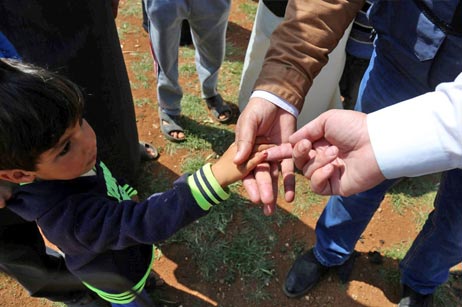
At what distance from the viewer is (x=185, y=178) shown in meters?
1.46

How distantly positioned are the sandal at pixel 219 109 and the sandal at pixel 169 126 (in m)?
0.31

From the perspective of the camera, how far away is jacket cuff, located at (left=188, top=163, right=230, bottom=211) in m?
1.42

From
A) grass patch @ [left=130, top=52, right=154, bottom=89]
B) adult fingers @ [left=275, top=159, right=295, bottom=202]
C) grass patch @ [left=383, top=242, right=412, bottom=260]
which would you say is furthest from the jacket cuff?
grass patch @ [left=130, top=52, right=154, bottom=89]

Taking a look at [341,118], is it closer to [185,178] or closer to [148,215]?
[185,178]

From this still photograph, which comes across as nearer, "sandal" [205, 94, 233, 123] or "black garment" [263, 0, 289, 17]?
"black garment" [263, 0, 289, 17]

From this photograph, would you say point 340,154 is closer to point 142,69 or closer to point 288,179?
point 288,179

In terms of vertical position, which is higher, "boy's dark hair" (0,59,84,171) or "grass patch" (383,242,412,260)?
"boy's dark hair" (0,59,84,171)

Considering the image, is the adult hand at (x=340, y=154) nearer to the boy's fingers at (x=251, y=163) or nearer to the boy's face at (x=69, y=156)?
the boy's fingers at (x=251, y=163)

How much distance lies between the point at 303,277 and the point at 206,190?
3.80ft

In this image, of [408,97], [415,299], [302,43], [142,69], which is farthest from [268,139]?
[142,69]

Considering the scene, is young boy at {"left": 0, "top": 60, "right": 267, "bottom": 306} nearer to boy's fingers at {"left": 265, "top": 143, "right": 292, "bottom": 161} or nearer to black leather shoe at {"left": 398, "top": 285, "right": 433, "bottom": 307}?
boy's fingers at {"left": 265, "top": 143, "right": 292, "bottom": 161}

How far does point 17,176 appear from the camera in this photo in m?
1.29

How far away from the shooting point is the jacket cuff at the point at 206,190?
1416 mm

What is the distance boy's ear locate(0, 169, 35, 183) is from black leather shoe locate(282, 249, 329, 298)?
151cm
